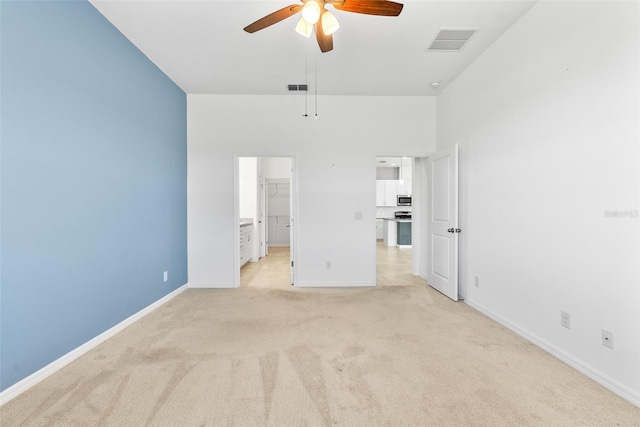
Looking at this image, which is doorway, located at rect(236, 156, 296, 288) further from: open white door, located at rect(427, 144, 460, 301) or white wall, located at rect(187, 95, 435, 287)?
open white door, located at rect(427, 144, 460, 301)

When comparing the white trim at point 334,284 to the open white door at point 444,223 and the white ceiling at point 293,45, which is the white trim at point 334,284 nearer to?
the open white door at point 444,223

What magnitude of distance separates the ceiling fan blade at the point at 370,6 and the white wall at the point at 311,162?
2224 millimetres

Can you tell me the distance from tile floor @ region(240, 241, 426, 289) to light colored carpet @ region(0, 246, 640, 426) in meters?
1.34

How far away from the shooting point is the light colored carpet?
150 cm

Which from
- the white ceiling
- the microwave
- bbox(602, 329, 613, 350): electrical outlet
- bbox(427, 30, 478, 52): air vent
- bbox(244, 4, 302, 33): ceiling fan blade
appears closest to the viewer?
bbox(602, 329, 613, 350): electrical outlet

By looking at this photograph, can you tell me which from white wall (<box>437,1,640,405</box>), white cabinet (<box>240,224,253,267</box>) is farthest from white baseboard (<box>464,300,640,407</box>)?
white cabinet (<box>240,224,253,267</box>)

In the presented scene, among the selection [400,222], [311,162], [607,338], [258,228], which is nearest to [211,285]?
[311,162]

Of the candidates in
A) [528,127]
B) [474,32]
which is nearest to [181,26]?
[474,32]

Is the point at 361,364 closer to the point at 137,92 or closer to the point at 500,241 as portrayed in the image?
the point at 500,241

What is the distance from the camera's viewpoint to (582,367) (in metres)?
1.89

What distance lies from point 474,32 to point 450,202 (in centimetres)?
178

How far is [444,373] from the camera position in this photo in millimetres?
1892

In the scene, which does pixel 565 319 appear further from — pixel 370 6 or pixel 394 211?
pixel 394 211

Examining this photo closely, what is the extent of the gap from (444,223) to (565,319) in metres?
1.69
